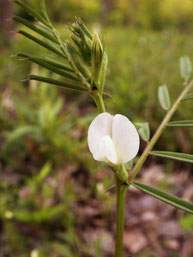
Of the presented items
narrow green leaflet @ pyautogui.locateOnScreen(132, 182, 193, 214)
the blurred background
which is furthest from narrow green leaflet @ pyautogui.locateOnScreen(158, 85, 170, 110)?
the blurred background

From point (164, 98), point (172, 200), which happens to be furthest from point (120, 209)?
point (164, 98)

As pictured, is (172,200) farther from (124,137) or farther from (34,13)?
(34,13)

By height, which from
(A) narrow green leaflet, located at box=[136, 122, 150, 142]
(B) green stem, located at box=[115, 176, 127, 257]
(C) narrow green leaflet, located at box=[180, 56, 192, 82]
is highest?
(C) narrow green leaflet, located at box=[180, 56, 192, 82]

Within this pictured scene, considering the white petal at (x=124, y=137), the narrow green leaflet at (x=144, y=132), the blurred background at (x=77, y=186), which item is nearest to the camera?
the white petal at (x=124, y=137)

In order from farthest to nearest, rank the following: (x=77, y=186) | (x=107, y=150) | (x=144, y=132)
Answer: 1. (x=77, y=186)
2. (x=144, y=132)
3. (x=107, y=150)

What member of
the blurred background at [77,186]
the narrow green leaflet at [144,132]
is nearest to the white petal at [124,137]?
the narrow green leaflet at [144,132]

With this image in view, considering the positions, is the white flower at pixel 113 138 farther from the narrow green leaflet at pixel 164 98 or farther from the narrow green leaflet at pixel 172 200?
the narrow green leaflet at pixel 164 98

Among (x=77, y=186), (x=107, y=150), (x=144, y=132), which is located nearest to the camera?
(x=107, y=150)

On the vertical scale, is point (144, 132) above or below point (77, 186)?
above

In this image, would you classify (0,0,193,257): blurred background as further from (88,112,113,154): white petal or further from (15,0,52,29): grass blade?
(88,112,113,154): white petal
